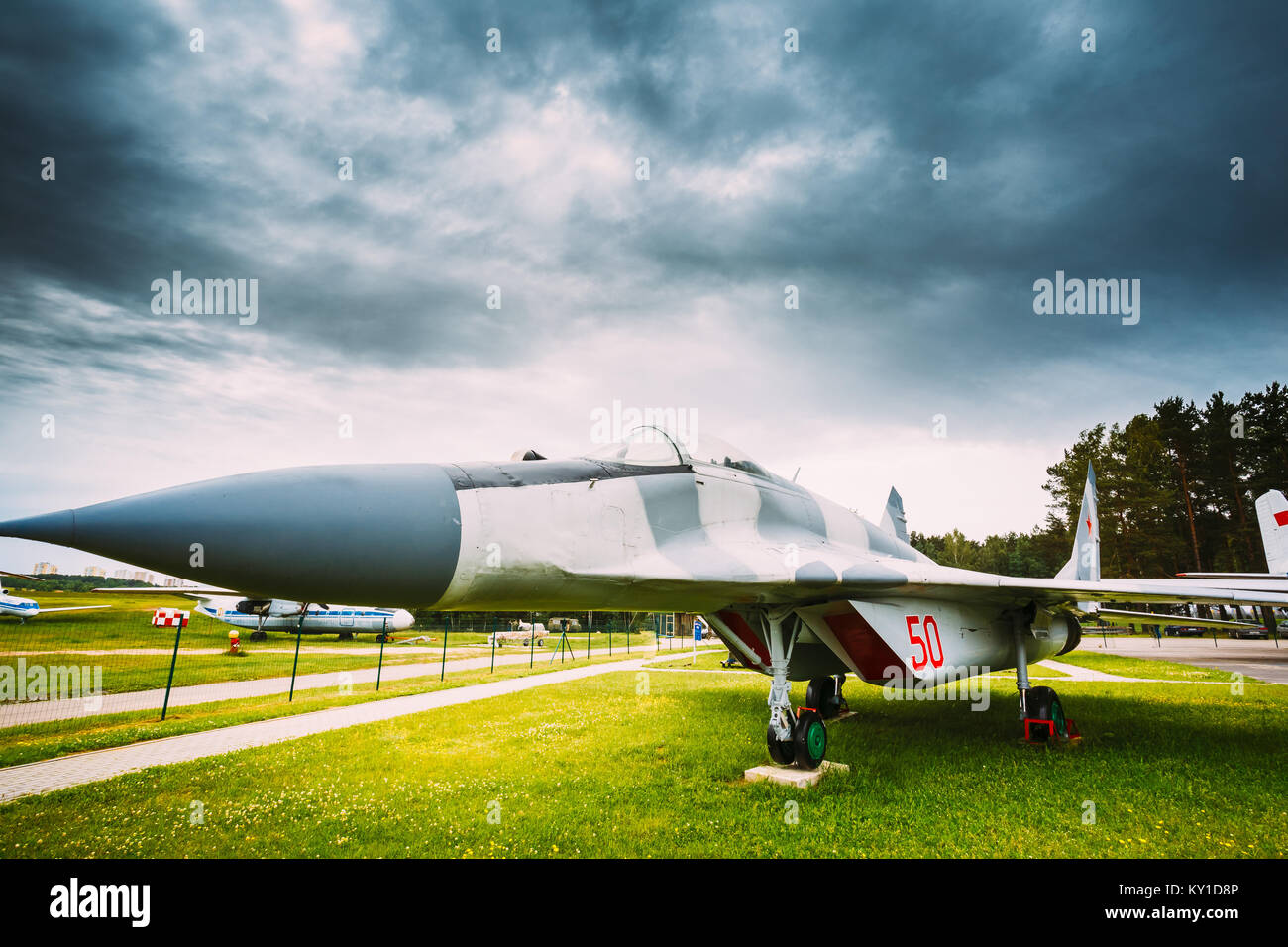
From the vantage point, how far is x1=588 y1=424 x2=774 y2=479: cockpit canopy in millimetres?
4852

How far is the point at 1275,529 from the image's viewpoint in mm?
16734

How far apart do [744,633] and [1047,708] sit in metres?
3.93

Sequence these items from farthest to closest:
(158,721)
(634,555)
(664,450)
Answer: (158,721) < (664,450) < (634,555)

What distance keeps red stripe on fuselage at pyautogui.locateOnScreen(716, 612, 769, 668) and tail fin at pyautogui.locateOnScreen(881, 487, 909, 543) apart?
6.29m

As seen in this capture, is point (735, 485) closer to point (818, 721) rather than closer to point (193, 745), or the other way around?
point (818, 721)

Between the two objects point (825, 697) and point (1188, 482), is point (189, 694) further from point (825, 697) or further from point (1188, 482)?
point (1188, 482)

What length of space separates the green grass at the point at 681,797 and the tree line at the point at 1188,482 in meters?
41.2

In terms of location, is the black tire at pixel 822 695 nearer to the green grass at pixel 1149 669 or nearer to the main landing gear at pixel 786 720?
the main landing gear at pixel 786 720

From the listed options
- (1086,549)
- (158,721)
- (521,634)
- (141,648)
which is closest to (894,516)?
(1086,549)

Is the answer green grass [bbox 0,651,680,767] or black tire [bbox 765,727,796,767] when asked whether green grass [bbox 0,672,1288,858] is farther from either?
green grass [bbox 0,651,680,767]

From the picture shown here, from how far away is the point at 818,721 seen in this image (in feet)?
19.6
